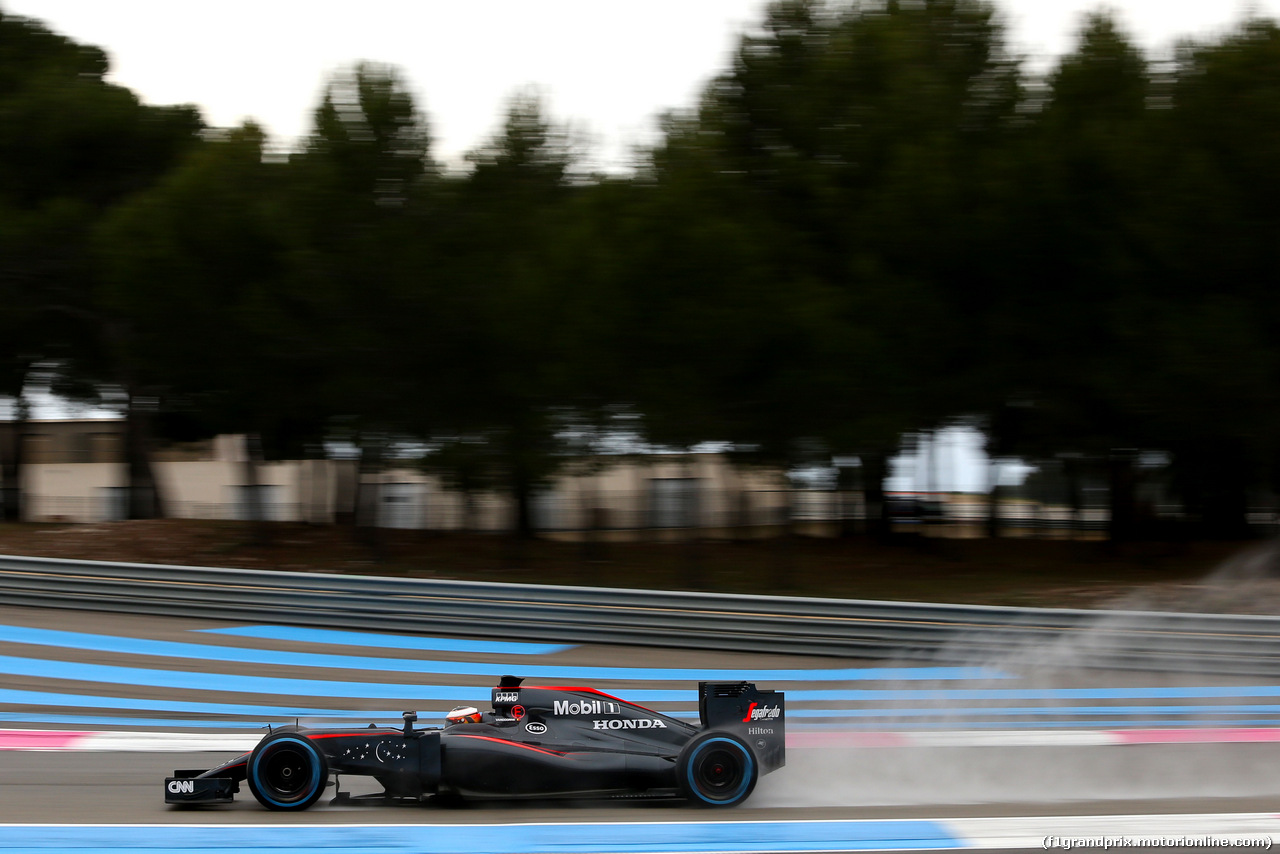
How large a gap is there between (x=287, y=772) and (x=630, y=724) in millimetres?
1623

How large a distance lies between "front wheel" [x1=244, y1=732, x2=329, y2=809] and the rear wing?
6.00 ft

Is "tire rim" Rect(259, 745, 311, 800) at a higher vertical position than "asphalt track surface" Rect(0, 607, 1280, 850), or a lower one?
higher

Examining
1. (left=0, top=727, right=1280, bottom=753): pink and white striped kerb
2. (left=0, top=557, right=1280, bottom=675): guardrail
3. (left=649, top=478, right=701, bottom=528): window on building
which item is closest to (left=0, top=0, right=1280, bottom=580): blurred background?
(left=649, top=478, right=701, bottom=528): window on building

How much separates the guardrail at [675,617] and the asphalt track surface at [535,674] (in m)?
0.16

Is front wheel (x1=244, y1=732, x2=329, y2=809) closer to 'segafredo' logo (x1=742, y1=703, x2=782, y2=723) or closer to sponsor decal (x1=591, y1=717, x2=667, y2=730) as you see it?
sponsor decal (x1=591, y1=717, x2=667, y2=730)

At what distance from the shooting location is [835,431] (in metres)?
13.7

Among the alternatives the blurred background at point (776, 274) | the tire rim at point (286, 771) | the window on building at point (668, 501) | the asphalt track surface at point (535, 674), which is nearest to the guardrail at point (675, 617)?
the asphalt track surface at point (535, 674)

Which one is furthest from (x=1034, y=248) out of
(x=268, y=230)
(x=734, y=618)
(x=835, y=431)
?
(x=268, y=230)

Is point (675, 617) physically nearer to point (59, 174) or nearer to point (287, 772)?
point (287, 772)

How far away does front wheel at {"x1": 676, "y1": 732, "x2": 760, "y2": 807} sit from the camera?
18.0 ft

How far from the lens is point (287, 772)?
5.41 m

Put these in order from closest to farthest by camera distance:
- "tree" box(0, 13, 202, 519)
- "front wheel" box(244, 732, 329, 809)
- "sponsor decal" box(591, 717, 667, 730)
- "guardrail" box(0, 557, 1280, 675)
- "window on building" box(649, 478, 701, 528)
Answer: "front wheel" box(244, 732, 329, 809), "sponsor decal" box(591, 717, 667, 730), "guardrail" box(0, 557, 1280, 675), "window on building" box(649, 478, 701, 528), "tree" box(0, 13, 202, 519)

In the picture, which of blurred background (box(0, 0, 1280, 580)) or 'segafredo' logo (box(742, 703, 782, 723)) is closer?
'segafredo' logo (box(742, 703, 782, 723))

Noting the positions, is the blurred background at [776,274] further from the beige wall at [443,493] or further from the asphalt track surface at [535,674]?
the asphalt track surface at [535,674]
